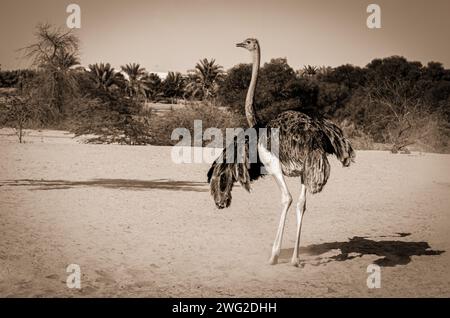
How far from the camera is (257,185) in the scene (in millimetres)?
12539

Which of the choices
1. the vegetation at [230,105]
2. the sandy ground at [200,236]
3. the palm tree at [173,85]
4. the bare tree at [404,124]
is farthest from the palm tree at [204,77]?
the sandy ground at [200,236]

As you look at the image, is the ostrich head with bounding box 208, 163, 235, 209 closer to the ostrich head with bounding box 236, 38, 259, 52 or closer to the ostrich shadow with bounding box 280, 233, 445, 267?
the ostrich shadow with bounding box 280, 233, 445, 267

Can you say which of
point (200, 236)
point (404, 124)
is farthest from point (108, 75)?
point (200, 236)

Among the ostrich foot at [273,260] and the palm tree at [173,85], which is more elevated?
the palm tree at [173,85]

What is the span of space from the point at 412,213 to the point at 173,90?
5239cm

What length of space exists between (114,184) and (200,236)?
4853 millimetres

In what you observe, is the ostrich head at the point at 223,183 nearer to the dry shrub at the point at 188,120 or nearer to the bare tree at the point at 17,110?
the bare tree at the point at 17,110

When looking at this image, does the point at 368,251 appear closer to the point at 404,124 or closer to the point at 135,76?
the point at 404,124

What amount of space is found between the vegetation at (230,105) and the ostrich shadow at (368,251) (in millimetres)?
14209

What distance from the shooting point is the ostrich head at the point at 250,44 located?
22.1ft
